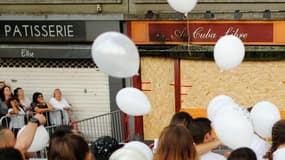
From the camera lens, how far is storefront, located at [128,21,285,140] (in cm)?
1030

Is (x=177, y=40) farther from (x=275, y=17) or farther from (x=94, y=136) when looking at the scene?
(x=94, y=136)

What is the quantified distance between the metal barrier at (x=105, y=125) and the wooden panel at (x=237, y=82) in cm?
148

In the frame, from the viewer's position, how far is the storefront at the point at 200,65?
10.3m

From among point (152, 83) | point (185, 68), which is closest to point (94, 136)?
point (152, 83)

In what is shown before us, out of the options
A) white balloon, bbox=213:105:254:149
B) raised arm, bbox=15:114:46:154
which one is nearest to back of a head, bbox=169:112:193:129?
white balloon, bbox=213:105:254:149

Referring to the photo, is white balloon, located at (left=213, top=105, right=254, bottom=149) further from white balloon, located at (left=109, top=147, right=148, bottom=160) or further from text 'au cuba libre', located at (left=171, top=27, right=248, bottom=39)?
text 'au cuba libre', located at (left=171, top=27, right=248, bottom=39)

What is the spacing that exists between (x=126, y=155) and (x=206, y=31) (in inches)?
270

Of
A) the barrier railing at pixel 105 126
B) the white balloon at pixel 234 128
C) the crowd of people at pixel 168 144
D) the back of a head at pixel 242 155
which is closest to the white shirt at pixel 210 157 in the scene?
the crowd of people at pixel 168 144

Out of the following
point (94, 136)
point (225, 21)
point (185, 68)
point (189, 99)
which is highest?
point (225, 21)

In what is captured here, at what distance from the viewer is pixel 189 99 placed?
10.8m

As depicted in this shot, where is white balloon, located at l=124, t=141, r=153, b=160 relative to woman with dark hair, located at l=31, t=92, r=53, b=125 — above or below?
above

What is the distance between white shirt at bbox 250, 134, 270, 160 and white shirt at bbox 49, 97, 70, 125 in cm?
638

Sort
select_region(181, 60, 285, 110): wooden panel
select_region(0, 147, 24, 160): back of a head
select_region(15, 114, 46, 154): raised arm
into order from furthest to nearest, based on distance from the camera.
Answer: select_region(181, 60, 285, 110): wooden panel, select_region(15, 114, 46, 154): raised arm, select_region(0, 147, 24, 160): back of a head

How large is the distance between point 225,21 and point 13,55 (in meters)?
4.80
